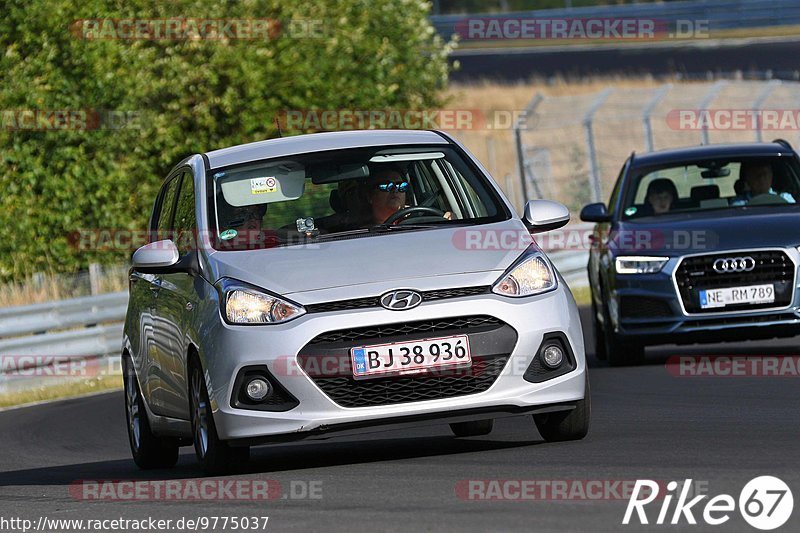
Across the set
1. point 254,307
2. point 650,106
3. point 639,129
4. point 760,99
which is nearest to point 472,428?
point 254,307

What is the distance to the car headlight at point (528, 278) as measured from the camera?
8.59m

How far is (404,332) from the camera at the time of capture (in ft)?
27.5

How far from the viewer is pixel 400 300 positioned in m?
8.38

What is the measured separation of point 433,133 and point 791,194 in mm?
5131

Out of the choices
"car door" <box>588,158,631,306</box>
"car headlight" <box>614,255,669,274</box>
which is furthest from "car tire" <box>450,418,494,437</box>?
"car door" <box>588,158,631,306</box>

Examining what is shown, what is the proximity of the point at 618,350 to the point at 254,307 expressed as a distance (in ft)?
20.8

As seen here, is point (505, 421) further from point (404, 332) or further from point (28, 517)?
point (28, 517)

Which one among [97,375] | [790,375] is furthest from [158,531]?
[97,375]

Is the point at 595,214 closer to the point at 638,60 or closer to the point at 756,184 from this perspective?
the point at 756,184

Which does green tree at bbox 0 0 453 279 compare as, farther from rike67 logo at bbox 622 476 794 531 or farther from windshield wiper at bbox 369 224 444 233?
rike67 logo at bbox 622 476 794 531

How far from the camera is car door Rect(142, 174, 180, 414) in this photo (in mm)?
9969

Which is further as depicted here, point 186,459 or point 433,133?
point 186,459

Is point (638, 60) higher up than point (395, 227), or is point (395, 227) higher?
point (395, 227)

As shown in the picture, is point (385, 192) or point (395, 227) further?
point (385, 192)
